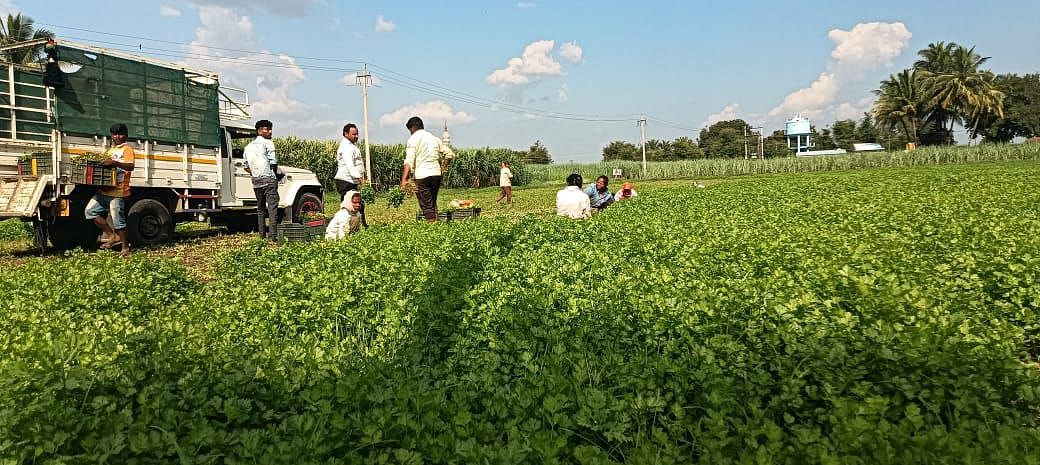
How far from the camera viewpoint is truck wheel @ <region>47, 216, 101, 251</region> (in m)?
11.1

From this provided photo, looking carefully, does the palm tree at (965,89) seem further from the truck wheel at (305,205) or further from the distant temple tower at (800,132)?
the truck wheel at (305,205)

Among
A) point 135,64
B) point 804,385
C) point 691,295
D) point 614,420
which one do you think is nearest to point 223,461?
point 614,420

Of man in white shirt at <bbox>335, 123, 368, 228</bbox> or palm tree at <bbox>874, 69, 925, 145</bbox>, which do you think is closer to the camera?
man in white shirt at <bbox>335, 123, 368, 228</bbox>

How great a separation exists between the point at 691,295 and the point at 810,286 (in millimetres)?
1029

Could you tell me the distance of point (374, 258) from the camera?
7113 millimetres

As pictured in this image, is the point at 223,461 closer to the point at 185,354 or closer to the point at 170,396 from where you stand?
the point at 170,396

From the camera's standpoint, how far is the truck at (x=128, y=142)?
33.1 feet

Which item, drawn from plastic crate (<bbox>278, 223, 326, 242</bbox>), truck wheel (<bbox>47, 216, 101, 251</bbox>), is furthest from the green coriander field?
truck wheel (<bbox>47, 216, 101, 251</bbox>)

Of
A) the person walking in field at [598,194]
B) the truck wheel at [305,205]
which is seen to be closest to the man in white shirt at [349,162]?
the truck wheel at [305,205]

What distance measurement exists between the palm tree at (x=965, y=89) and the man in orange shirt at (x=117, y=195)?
267 ft

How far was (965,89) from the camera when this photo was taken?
6656cm

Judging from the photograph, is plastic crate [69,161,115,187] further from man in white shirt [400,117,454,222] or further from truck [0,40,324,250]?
man in white shirt [400,117,454,222]

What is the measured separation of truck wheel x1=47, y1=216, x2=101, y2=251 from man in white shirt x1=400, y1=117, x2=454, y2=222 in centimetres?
604

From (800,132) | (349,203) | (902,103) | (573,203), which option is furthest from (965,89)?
(349,203)
